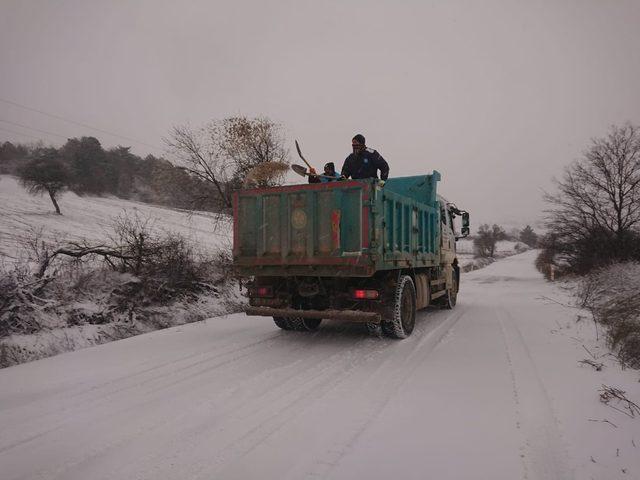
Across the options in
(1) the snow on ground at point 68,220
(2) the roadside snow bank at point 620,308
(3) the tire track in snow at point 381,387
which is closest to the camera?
(3) the tire track in snow at point 381,387

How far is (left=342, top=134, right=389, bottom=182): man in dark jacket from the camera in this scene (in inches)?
293

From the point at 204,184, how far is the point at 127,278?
35.5 feet

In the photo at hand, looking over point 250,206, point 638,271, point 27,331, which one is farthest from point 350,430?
point 638,271

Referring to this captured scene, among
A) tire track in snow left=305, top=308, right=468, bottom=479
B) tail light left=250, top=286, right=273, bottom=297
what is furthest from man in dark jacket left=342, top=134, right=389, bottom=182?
tire track in snow left=305, top=308, right=468, bottom=479

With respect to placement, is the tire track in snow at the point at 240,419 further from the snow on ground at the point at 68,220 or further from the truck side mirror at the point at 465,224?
the snow on ground at the point at 68,220

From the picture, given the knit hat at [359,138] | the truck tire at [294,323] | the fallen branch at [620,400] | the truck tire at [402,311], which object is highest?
the knit hat at [359,138]

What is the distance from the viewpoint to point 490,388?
166 inches

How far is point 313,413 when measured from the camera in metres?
3.56

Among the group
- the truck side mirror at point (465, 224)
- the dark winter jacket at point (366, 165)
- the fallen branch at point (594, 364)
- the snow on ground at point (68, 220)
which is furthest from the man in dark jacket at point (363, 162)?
the snow on ground at point (68, 220)

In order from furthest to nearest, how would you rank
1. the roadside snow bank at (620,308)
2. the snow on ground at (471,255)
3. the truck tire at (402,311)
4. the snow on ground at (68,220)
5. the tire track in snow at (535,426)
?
the snow on ground at (471,255)
the snow on ground at (68,220)
the truck tire at (402,311)
the roadside snow bank at (620,308)
the tire track in snow at (535,426)

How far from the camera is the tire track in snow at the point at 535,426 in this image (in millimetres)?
2670

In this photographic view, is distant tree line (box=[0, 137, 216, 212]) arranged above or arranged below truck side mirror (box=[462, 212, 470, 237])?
above

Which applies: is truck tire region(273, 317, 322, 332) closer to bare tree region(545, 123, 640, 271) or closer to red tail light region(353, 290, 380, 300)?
red tail light region(353, 290, 380, 300)

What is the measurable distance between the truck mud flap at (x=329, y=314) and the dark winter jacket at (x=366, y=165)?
2783 mm
